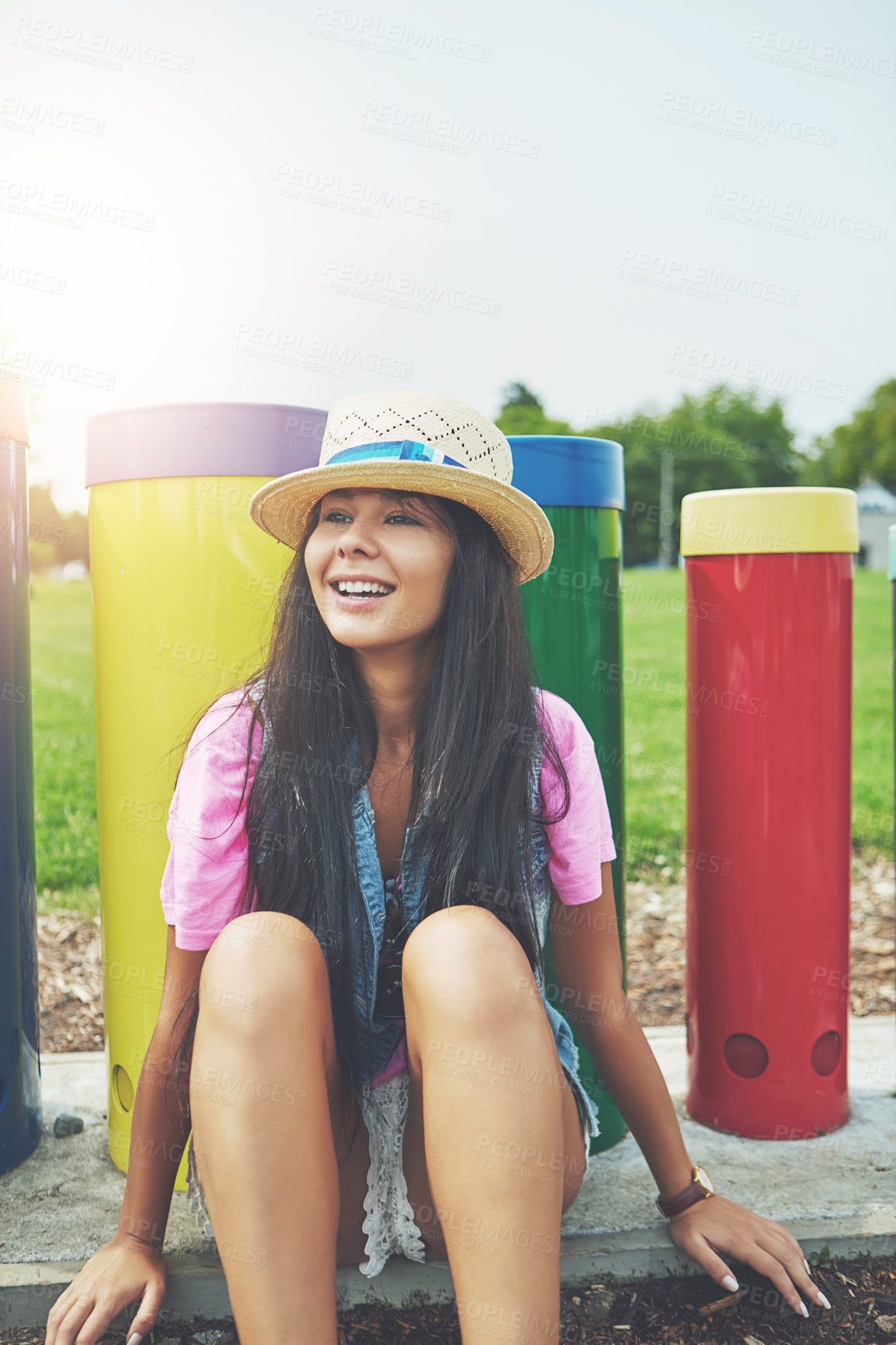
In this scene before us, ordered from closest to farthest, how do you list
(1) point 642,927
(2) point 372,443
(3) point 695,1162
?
(2) point 372,443 < (3) point 695,1162 < (1) point 642,927

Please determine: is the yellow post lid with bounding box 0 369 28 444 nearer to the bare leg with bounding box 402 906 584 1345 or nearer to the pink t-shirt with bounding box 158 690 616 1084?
the pink t-shirt with bounding box 158 690 616 1084

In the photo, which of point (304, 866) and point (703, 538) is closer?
point (304, 866)

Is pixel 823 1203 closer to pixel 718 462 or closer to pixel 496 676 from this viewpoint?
pixel 496 676

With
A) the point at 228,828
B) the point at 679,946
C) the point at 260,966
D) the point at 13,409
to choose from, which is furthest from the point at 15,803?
the point at 679,946

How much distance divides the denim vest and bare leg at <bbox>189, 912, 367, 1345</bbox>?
25cm

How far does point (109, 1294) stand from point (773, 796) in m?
1.66

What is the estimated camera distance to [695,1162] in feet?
7.98

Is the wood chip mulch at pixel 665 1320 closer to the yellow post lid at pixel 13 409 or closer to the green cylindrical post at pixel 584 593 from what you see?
the green cylindrical post at pixel 584 593

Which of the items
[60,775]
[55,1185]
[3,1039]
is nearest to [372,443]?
[3,1039]

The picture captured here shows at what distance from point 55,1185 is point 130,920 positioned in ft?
1.88

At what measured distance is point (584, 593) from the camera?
242 centimetres

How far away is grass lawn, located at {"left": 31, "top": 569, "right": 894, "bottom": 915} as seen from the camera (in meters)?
5.39

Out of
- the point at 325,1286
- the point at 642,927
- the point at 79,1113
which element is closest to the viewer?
the point at 325,1286

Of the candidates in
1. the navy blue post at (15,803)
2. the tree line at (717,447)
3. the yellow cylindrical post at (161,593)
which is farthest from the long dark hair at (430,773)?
the tree line at (717,447)
